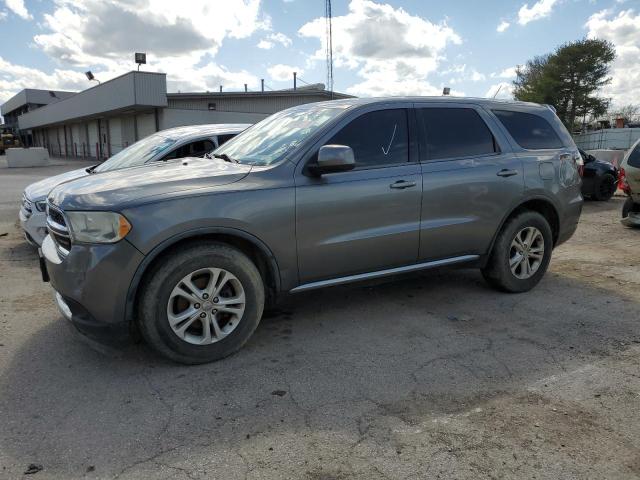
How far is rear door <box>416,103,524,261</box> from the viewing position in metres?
4.49

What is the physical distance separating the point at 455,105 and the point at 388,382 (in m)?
2.74

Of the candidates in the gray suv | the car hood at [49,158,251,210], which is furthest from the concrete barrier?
the car hood at [49,158,251,210]

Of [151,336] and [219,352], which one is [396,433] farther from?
[151,336]

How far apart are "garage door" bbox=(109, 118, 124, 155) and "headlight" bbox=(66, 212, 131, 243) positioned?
33227 mm

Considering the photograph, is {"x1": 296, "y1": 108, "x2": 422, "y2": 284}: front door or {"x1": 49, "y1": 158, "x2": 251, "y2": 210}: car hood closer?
{"x1": 49, "y1": 158, "x2": 251, "y2": 210}: car hood

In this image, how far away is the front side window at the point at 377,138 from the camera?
418 cm

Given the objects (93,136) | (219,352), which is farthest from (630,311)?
(93,136)

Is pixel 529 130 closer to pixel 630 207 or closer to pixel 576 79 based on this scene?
pixel 630 207

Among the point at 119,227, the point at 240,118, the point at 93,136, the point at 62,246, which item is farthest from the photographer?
the point at 93,136

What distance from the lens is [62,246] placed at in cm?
353

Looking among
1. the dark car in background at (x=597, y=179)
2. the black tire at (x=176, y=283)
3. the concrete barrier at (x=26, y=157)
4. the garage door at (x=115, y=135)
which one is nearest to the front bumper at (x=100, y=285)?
the black tire at (x=176, y=283)

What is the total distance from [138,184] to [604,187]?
11927 millimetres

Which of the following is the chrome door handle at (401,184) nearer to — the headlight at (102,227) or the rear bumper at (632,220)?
the headlight at (102,227)

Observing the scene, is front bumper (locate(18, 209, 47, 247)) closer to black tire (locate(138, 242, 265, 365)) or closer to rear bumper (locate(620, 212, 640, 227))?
black tire (locate(138, 242, 265, 365))
